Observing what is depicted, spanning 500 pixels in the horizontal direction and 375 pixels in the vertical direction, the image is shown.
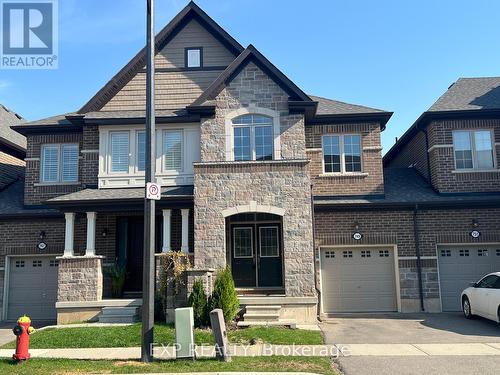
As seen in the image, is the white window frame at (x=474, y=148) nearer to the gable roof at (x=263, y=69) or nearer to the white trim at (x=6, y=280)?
the gable roof at (x=263, y=69)

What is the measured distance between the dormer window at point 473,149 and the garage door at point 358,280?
4.31m

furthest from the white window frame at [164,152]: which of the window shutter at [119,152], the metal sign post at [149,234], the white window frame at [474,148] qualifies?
the white window frame at [474,148]

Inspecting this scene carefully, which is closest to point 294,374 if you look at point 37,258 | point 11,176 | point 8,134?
point 37,258

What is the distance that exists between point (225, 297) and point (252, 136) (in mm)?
5319

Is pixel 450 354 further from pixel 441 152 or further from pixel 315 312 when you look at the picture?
pixel 441 152

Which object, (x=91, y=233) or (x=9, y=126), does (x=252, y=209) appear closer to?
(x=91, y=233)

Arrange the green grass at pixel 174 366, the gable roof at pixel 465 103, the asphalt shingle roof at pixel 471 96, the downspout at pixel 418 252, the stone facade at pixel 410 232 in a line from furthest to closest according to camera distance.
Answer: the asphalt shingle roof at pixel 471 96 → the gable roof at pixel 465 103 → the stone facade at pixel 410 232 → the downspout at pixel 418 252 → the green grass at pixel 174 366

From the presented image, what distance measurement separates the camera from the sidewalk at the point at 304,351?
9109mm

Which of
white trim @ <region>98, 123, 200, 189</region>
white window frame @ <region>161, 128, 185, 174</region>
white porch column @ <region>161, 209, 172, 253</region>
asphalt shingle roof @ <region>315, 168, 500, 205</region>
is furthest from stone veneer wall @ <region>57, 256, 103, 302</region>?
asphalt shingle roof @ <region>315, 168, 500, 205</region>

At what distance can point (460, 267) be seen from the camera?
15328 millimetres

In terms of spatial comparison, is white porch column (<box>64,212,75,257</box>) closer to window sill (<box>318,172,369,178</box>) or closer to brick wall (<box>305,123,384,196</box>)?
brick wall (<box>305,123,384,196</box>)

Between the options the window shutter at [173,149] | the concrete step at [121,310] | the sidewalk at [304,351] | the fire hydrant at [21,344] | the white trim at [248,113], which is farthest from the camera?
the window shutter at [173,149]

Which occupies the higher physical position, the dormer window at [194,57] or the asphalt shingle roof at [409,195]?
the dormer window at [194,57]

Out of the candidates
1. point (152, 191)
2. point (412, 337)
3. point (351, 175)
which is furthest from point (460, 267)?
point (152, 191)
